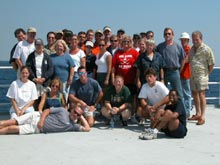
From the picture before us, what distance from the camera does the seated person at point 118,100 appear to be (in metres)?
6.83

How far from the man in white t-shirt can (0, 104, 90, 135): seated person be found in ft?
3.39

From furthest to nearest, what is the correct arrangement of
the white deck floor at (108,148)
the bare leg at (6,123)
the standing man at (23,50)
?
1. the standing man at (23,50)
2. the bare leg at (6,123)
3. the white deck floor at (108,148)

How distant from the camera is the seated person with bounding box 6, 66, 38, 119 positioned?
640 cm

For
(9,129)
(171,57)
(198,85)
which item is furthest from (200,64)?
(9,129)

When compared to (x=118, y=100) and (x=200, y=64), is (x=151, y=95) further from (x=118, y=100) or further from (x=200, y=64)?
(x=200, y=64)

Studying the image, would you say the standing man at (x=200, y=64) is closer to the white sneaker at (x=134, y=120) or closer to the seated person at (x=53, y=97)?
the white sneaker at (x=134, y=120)

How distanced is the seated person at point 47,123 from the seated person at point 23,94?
285 mm

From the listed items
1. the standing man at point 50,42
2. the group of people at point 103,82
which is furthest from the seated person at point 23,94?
the standing man at point 50,42

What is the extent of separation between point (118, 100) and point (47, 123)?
1.41 m

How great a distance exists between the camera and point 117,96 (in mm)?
6910

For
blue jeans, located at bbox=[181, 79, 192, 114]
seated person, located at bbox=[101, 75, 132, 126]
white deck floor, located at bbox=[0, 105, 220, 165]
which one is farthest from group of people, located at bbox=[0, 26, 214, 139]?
white deck floor, located at bbox=[0, 105, 220, 165]

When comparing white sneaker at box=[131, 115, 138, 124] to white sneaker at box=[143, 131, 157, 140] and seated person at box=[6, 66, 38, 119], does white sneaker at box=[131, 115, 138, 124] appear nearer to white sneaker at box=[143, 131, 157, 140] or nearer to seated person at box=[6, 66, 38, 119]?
white sneaker at box=[143, 131, 157, 140]

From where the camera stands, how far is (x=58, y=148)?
5.16 m

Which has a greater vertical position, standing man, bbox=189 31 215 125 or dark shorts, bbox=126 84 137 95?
standing man, bbox=189 31 215 125
